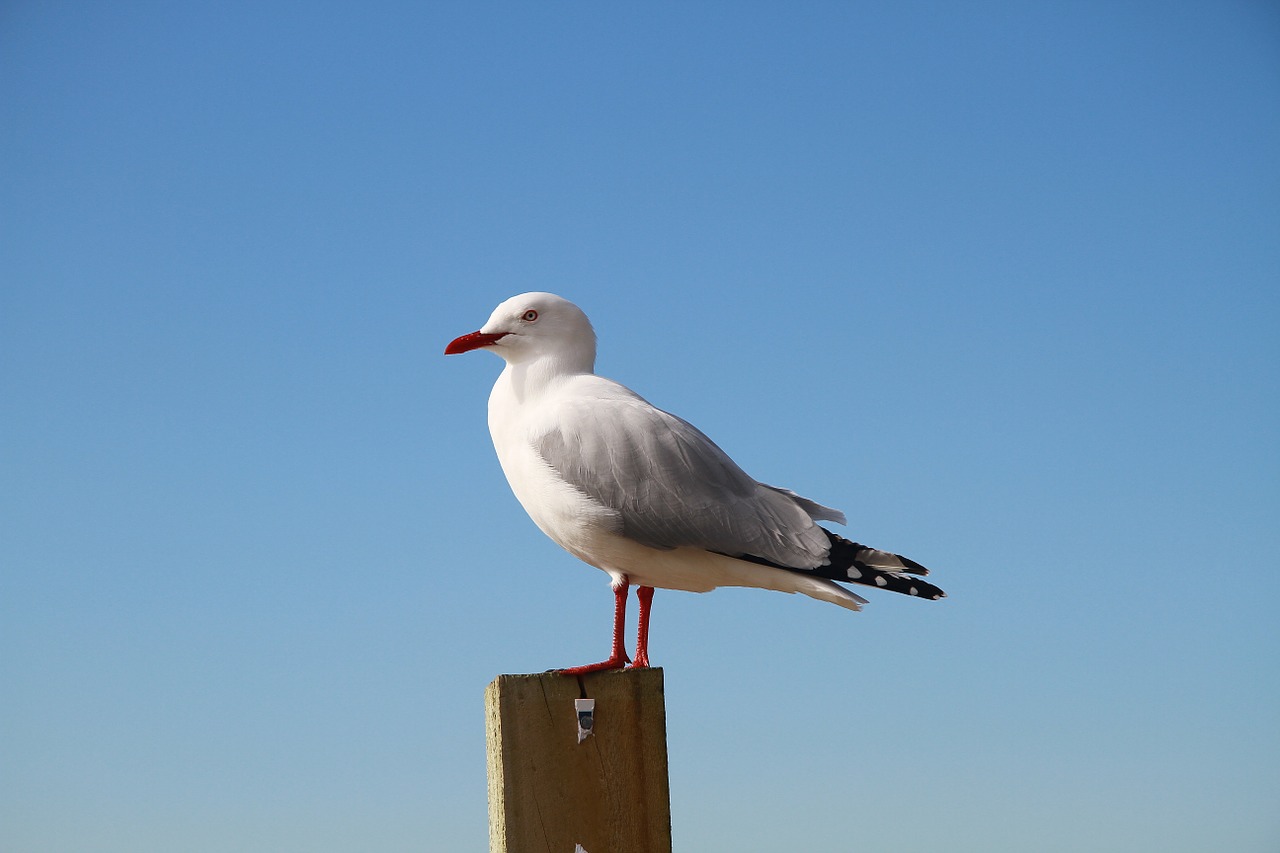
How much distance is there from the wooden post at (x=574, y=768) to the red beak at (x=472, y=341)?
2265mm

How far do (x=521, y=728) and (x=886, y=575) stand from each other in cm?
203

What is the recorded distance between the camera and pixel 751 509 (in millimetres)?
5977

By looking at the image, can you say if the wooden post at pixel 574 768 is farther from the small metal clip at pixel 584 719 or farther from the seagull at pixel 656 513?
the seagull at pixel 656 513

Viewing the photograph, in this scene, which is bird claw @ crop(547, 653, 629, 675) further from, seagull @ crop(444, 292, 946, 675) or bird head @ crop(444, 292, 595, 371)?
bird head @ crop(444, 292, 595, 371)

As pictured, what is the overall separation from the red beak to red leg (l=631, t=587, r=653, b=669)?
162 cm

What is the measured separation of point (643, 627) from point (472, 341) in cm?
188

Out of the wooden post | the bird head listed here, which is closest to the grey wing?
the bird head

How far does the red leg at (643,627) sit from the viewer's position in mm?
5738

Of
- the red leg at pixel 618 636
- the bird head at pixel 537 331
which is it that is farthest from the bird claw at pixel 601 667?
the bird head at pixel 537 331

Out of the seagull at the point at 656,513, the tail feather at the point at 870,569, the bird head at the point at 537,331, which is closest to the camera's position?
the tail feather at the point at 870,569

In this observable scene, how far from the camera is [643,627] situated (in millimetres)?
5891

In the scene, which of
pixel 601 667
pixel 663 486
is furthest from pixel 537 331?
pixel 601 667

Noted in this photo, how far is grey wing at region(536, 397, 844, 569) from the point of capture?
5.74 m

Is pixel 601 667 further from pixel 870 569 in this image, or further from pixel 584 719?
pixel 870 569
